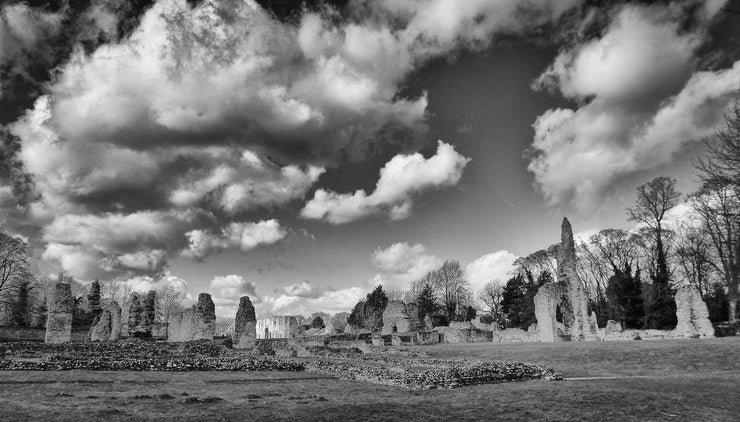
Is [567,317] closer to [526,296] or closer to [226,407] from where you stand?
[526,296]

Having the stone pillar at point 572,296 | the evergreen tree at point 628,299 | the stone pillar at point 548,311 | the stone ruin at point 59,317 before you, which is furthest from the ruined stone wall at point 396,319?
the stone ruin at point 59,317

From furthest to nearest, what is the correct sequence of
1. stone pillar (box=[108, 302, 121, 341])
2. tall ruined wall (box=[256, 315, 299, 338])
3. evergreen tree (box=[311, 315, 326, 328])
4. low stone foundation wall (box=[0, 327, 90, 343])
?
1. evergreen tree (box=[311, 315, 326, 328])
2. tall ruined wall (box=[256, 315, 299, 338])
3. low stone foundation wall (box=[0, 327, 90, 343])
4. stone pillar (box=[108, 302, 121, 341])

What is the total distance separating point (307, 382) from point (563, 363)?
11.6m

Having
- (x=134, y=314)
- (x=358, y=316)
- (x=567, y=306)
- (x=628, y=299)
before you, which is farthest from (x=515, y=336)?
(x=134, y=314)

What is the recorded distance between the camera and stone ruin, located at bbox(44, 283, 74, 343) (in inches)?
1298

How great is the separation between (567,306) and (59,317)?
39.8 metres

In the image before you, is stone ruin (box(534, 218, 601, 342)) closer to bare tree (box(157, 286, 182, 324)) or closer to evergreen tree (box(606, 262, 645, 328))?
evergreen tree (box(606, 262, 645, 328))

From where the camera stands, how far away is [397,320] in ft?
154

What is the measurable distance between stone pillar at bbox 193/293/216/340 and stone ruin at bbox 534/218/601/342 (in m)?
25.8

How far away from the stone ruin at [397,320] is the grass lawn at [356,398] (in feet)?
98.8

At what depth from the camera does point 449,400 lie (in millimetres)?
10438

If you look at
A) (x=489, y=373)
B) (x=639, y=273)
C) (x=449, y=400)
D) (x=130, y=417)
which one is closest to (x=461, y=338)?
(x=639, y=273)

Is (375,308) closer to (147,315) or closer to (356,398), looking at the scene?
(147,315)

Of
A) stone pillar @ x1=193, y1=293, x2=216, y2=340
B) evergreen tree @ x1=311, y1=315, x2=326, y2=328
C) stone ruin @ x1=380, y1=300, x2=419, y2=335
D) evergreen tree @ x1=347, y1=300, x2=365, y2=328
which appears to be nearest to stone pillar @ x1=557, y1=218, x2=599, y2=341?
stone ruin @ x1=380, y1=300, x2=419, y2=335
